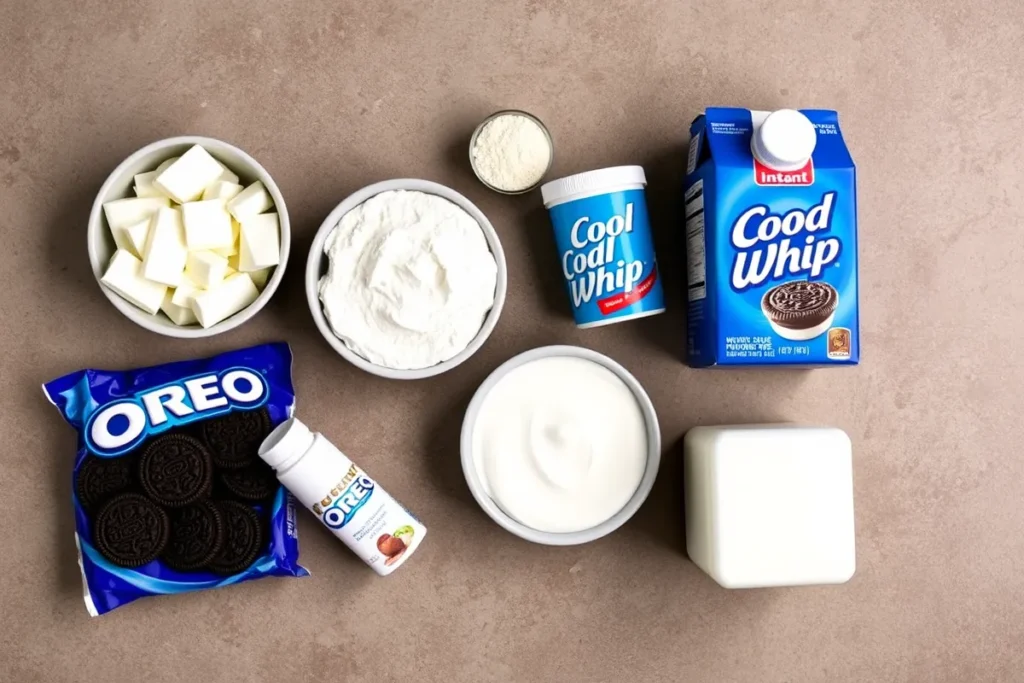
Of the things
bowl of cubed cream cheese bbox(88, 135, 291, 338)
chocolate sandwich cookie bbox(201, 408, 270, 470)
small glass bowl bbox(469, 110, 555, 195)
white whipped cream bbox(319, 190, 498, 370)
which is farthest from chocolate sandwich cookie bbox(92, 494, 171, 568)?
small glass bowl bbox(469, 110, 555, 195)

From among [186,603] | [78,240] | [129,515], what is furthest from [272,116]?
[186,603]

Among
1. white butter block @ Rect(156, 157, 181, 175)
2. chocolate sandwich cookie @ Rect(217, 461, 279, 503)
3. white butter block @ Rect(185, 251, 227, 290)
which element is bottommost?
chocolate sandwich cookie @ Rect(217, 461, 279, 503)

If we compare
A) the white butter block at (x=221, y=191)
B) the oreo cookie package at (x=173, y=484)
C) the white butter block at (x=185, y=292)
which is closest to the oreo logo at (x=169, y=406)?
the oreo cookie package at (x=173, y=484)

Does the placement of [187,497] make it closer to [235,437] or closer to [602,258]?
[235,437]

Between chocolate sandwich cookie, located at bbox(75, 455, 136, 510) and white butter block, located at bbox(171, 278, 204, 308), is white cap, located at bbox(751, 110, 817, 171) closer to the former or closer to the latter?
white butter block, located at bbox(171, 278, 204, 308)

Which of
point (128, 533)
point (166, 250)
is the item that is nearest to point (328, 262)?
point (166, 250)

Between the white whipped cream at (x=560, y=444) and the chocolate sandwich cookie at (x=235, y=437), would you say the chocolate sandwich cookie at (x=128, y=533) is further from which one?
the white whipped cream at (x=560, y=444)
